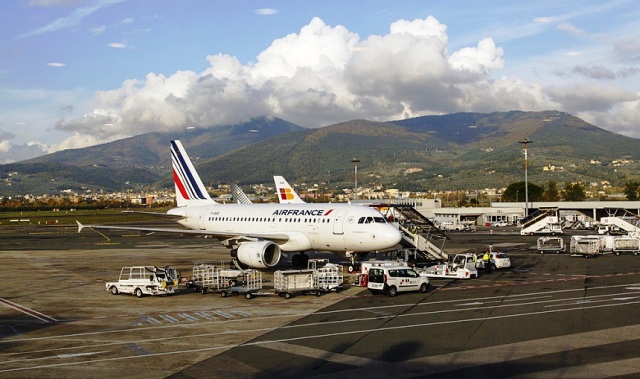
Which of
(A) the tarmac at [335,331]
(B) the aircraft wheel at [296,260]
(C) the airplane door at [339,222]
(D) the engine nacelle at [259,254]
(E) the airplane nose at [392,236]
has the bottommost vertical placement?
(A) the tarmac at [335,331]

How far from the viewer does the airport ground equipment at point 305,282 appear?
37.8 m

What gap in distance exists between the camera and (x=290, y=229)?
50.9 meters

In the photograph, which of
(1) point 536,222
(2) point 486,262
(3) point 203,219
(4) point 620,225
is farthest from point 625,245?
(3) point 203,219

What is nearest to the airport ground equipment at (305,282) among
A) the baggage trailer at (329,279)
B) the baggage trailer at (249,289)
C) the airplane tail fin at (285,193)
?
the baggage trailer at (329,279)

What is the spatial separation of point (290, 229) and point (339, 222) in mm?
5277

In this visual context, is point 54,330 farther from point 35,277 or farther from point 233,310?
point 35,277

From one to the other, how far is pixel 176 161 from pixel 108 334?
38.0 m

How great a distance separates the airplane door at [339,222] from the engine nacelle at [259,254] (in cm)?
444

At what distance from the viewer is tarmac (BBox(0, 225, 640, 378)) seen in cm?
2119

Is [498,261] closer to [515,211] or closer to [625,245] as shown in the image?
[625,245]

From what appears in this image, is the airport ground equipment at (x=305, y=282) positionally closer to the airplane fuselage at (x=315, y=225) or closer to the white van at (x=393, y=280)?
the white van at (x=393, y=280)

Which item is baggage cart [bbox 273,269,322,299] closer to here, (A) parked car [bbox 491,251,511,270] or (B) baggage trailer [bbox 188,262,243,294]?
(B) baggage trailer [bbox 188,262,243,294]

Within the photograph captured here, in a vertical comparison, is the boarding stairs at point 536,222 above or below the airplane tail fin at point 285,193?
below

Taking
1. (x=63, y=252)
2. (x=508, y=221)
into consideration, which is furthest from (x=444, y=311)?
(x=508, y=221)
